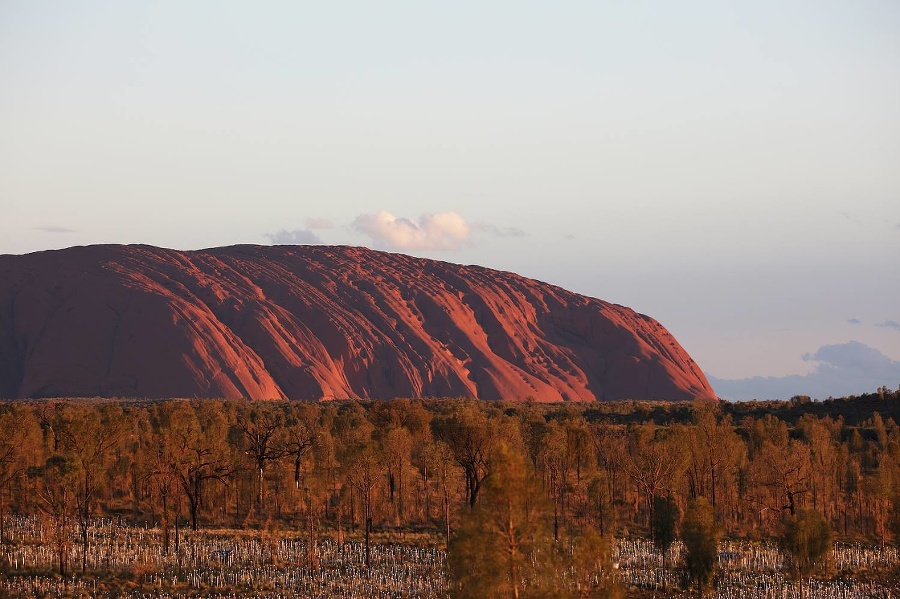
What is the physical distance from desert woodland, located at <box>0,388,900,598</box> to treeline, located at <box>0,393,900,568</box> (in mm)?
340

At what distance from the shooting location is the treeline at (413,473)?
80750 millimetres

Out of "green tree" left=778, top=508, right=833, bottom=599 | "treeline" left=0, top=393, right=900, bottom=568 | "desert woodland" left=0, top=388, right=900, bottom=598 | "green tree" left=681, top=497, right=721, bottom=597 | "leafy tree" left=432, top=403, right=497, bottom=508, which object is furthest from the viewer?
"leafy tree" left=432, top=403, right=497, bottom=508

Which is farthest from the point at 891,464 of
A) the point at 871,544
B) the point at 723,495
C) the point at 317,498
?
the point at 317,498

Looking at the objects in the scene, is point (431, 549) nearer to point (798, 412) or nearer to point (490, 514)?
point (490, 514)

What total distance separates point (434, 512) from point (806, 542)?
40.9 meters

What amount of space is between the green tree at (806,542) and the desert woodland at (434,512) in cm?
14

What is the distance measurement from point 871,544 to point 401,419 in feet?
173

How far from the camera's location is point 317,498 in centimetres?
8150

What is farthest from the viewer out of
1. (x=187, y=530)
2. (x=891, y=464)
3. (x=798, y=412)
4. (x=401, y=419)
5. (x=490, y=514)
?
(x=798, y=412)

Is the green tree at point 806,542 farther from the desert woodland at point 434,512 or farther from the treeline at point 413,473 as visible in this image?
the treeline at point 413,473

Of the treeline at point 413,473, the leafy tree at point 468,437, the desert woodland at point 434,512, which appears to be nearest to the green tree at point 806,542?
the desert woodland at point 434,512

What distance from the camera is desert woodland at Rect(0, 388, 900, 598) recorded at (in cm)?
5440

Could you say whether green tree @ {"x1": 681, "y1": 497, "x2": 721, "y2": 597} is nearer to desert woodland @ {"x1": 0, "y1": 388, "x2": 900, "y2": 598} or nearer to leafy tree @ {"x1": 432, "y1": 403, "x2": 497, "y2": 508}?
desert woodland @ {"x1": 0, "y1": 388, "x2": 900, "y2": 598}

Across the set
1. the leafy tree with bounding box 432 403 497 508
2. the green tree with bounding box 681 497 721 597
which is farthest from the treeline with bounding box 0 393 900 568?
the green tree with bounding box 681 497 721 597
